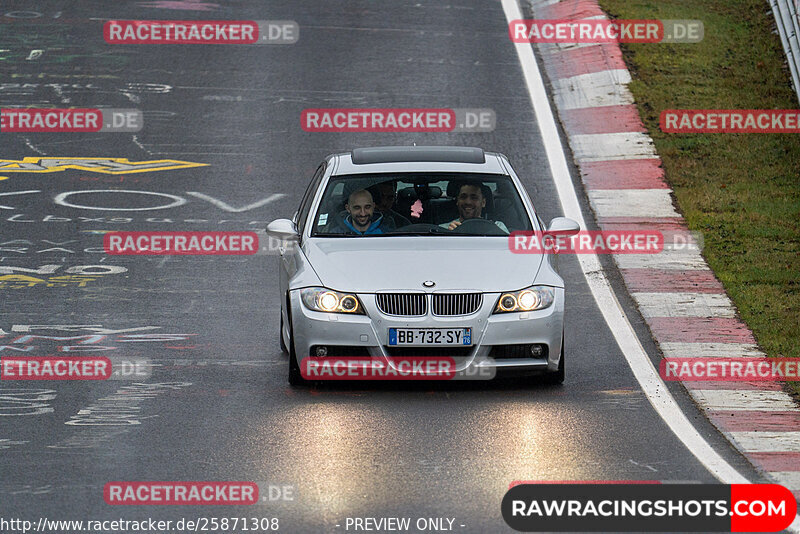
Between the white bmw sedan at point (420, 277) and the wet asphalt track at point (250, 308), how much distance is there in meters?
0.27

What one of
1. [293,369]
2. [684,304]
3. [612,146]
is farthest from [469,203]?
[612,146]

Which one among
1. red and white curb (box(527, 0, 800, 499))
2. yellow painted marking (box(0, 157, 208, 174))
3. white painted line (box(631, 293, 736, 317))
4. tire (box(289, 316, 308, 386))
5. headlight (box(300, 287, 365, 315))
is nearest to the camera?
red and white curb (box(527, 0, 800, 499))

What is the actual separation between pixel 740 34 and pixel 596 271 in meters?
10.4

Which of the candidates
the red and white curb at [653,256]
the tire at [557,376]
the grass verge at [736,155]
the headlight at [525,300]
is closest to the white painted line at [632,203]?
the red and white curb at [653,256]

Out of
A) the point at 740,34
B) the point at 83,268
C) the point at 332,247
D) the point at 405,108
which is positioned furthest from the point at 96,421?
the point at 740,34

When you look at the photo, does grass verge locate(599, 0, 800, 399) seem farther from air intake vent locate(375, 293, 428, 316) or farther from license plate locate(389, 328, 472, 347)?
Result: air intake vent locate(375, 293, 428, 316)

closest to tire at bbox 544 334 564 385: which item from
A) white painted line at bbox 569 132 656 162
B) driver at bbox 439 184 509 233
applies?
driver at bbox 439 184 509 233

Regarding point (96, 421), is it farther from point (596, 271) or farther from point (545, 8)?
point (545, 8)

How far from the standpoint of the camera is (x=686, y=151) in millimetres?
18141

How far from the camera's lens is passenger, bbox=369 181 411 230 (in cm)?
1080

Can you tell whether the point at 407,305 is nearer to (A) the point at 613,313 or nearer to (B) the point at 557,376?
(B) the point at 557,376

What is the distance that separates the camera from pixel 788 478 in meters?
7.89

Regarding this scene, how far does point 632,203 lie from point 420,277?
6.88 metres

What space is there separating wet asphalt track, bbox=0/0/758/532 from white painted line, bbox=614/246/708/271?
0.56 meters
